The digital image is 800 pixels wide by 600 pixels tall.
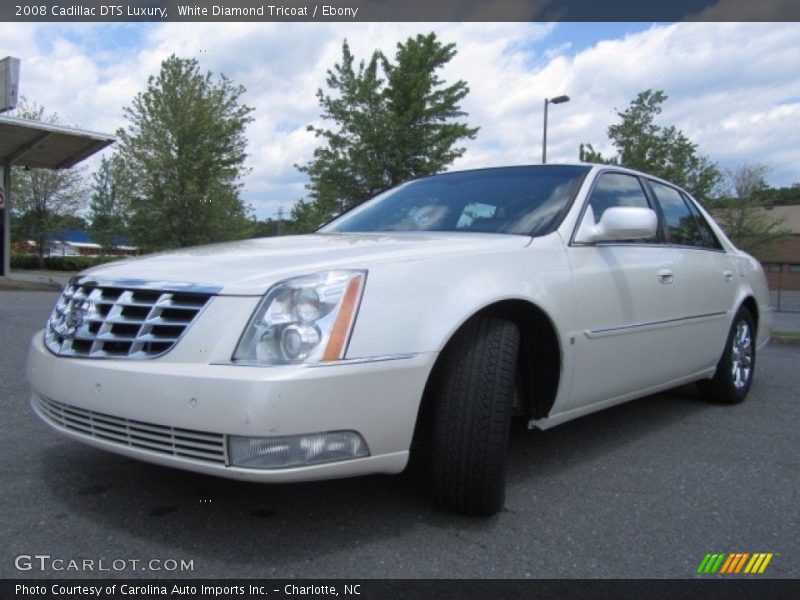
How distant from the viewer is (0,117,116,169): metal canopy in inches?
586

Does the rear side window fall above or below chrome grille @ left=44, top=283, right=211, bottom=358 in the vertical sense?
above

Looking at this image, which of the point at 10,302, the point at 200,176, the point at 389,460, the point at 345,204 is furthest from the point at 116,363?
the point at 200,176

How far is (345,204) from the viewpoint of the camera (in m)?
15.4

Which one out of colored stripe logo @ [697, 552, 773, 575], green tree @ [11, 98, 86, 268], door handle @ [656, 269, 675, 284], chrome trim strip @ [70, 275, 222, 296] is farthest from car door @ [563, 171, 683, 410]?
green tree @ [11, 98, 86, 268]

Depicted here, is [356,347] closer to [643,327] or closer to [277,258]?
[277,258]

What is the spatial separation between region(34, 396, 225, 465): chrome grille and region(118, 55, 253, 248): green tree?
55.8 feet

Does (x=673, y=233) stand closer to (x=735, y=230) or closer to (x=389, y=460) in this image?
(x=389, y=460)

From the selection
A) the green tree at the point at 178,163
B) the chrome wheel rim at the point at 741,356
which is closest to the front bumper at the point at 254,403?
the chrome wheel rim at the point at 741,356

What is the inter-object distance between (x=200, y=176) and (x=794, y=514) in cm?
1848

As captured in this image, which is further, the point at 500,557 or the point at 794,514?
the point at 794,514

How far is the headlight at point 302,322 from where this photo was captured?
2.12 meters

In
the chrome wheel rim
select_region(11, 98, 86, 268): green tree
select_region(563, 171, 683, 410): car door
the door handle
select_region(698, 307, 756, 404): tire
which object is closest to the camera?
select_region(563, 171, 683, 410): car door

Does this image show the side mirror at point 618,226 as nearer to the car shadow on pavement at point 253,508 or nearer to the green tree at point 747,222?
the car shadow on pavement at point 253,508

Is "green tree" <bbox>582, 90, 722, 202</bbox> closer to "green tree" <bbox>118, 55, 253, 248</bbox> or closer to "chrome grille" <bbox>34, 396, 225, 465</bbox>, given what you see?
"green tree" <bbox>118, 55, 253, 248</bbox>
